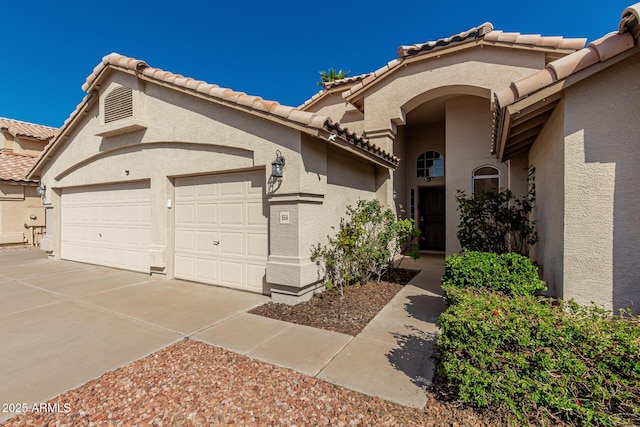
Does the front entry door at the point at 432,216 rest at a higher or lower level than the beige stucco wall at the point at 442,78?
lower

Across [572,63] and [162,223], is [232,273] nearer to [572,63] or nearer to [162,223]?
[162,223]

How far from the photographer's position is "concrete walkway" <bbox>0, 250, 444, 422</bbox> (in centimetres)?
321

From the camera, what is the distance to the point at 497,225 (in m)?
6.25

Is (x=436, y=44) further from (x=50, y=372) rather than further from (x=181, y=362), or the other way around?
(x=50, y=372)

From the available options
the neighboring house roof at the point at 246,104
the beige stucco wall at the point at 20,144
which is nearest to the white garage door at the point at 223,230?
the neighboring house roof at the point at 246,104

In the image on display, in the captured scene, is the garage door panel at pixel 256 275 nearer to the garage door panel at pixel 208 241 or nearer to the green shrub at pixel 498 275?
the garage door panel at pixel 208 241

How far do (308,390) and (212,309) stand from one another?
3058 millimetres

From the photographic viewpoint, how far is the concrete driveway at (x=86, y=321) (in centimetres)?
332

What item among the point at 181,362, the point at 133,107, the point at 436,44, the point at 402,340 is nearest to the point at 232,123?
the point at 133,107

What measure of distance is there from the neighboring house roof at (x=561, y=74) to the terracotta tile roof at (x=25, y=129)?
23.0 meters

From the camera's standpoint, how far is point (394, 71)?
950 centimetres

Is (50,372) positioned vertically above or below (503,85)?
below

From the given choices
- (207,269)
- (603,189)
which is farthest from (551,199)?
(207,269)

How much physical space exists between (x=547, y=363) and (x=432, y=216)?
1048cm
